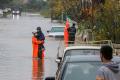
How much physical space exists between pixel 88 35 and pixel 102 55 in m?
30.2

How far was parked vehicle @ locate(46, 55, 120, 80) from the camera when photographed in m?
11.4

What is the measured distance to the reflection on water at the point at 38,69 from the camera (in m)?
21.6

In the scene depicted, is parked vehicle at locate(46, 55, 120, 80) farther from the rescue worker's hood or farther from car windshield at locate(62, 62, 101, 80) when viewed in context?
the rescue worker's hood

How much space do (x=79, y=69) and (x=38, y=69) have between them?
12.8m

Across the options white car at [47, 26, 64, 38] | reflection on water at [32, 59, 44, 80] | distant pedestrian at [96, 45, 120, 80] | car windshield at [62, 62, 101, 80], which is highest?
distant pedestrian at [96, 45, 120, 80]

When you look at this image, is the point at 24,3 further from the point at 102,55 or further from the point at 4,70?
the point at 102,55

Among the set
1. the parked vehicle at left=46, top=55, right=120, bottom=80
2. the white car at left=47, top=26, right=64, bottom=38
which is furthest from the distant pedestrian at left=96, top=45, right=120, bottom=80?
the white car at left=47, top=26, right=64, bottom=38

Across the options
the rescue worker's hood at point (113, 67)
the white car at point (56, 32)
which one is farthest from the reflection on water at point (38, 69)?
the white car at point (56, 32)

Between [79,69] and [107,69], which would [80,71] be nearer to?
[79,69]

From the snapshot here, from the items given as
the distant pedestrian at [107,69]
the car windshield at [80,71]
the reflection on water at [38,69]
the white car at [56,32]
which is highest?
the distant pedestrian at [107,69]

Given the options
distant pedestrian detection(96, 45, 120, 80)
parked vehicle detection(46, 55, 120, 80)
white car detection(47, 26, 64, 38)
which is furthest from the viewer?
white car detection(47, 26, 64, 38)

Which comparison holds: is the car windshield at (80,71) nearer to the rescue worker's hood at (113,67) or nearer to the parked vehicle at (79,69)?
the parked vehicle at (79,69)

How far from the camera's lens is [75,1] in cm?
6047

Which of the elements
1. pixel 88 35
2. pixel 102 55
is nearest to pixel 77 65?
pixel 102 55
